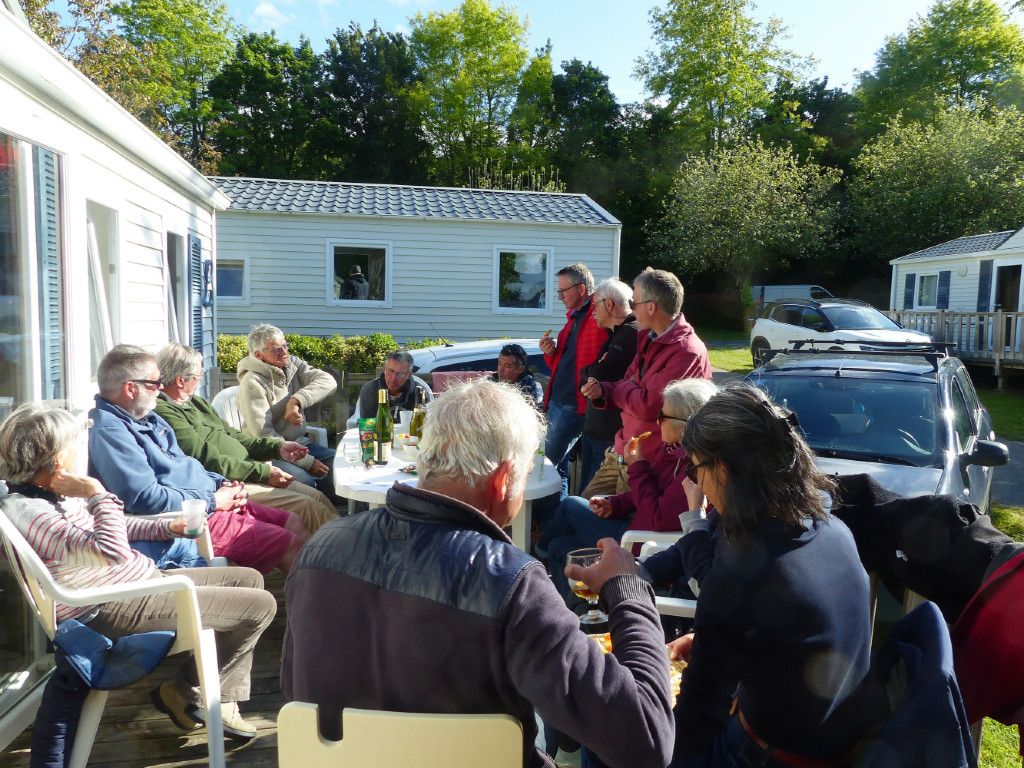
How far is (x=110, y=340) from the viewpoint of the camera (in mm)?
5703

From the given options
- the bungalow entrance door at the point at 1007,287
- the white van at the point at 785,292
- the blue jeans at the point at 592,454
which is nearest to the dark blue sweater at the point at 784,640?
the blue jeans at the point at 592,454

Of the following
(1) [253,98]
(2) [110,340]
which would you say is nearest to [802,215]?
(1) [253,98]

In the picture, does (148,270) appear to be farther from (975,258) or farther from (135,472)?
(975,258)

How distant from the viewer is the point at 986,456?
4152 mm

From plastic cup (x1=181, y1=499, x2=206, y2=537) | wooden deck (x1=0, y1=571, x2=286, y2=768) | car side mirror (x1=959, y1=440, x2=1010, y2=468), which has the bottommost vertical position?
wooden deck (x1=0, y1=571, x2=286, y2=768)

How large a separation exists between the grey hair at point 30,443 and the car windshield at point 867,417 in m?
3.79

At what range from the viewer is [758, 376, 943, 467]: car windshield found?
4.29 m

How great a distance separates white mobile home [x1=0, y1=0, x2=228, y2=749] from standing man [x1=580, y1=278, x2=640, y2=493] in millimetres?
2956

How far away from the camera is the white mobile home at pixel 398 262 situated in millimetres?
14359

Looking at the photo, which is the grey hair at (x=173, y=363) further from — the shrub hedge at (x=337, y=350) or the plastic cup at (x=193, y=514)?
the shrub hedge at (x=337, y=350)

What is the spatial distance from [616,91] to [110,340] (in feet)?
112

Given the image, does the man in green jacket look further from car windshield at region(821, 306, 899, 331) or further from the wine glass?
car windshield at region(821, 306, 899, 331)

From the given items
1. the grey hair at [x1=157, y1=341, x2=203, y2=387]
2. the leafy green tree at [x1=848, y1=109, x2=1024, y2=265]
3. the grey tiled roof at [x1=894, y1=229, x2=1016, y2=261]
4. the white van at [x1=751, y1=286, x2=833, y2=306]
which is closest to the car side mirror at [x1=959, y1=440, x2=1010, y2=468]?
the grey hair at [x1=157, y1=341, x2=203, y2=387]

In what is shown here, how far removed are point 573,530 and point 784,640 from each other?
2.29m
